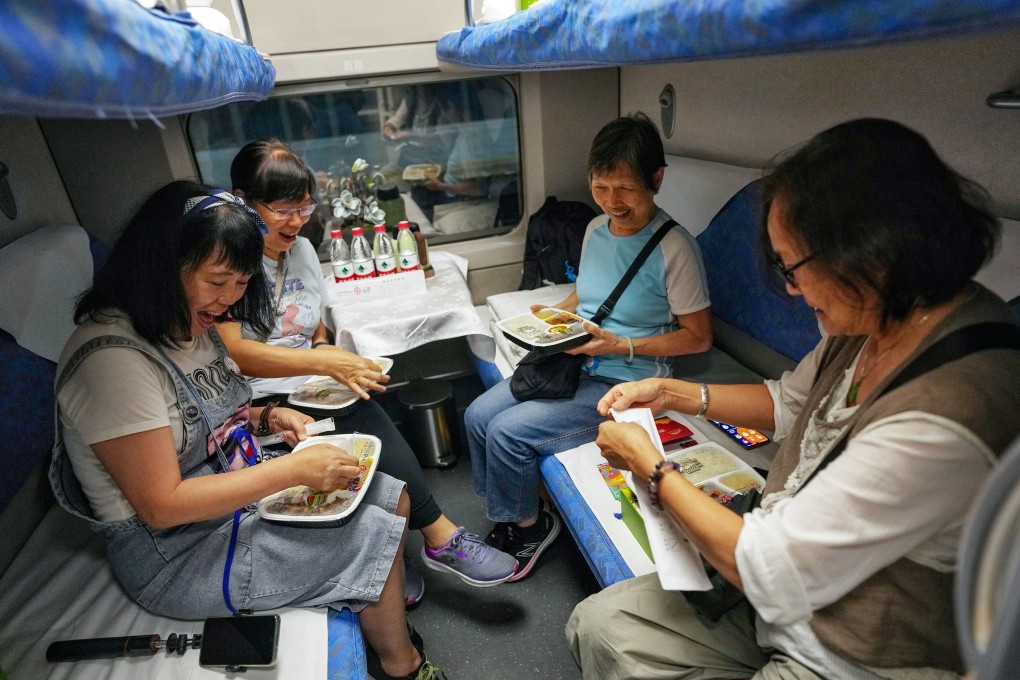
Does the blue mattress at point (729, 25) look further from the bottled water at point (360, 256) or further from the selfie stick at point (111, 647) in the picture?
the selfie stick at point (111, 647)

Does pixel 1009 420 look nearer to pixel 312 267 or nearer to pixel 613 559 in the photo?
pixel 613 559

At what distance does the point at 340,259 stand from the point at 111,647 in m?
1.95

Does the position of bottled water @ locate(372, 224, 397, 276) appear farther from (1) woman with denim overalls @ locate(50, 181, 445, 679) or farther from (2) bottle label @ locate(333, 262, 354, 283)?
(1) woman with denim overalls @ locate(50, 181, 445, 679)

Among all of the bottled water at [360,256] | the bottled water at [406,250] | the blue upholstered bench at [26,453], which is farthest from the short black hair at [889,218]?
the bottled water at [360,256]

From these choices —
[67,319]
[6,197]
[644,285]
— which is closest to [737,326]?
[644,285]

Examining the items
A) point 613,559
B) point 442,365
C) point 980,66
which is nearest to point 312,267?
point 442,365

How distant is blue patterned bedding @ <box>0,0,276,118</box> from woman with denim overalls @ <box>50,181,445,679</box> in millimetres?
389

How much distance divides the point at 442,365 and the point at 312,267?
124cm

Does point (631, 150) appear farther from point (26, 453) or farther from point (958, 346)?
point (26, 453)

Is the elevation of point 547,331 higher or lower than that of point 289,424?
higher

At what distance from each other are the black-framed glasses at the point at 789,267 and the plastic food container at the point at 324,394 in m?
1.47

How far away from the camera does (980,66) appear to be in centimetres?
148

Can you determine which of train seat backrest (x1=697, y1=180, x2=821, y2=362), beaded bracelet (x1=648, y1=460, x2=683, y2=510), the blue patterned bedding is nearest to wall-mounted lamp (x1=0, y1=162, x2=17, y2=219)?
the blue patterned bedding

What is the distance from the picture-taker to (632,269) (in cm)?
204
